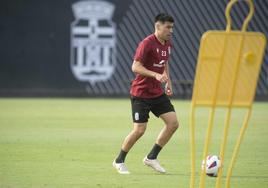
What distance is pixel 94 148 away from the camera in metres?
14.2

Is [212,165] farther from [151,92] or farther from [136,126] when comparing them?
[151,92]

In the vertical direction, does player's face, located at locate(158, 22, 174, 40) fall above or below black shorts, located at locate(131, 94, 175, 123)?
above

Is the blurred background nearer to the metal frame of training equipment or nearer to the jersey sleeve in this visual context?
the jersey sleeve

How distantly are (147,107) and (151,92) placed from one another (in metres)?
Result: 0.23

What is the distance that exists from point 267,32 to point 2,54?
9.52 metres

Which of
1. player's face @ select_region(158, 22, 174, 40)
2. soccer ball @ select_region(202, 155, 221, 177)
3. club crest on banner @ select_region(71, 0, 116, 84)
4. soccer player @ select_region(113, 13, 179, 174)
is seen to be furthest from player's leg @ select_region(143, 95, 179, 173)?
club crest on banner @ select_region(71, 0, 116, 84)

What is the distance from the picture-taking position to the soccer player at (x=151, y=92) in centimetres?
1113

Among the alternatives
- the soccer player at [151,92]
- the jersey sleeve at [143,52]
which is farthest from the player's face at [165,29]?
the jersey sleeve at [143,52]

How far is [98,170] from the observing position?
11.3 meters

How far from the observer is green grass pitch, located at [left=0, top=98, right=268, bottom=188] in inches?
407

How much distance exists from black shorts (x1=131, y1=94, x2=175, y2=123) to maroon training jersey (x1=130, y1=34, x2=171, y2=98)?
0.08m

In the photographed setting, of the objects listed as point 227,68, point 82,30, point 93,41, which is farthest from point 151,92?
point 82,30

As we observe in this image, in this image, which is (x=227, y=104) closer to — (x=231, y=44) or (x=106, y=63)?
(x=231, y=44)

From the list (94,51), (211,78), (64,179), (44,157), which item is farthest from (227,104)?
(94,51)
